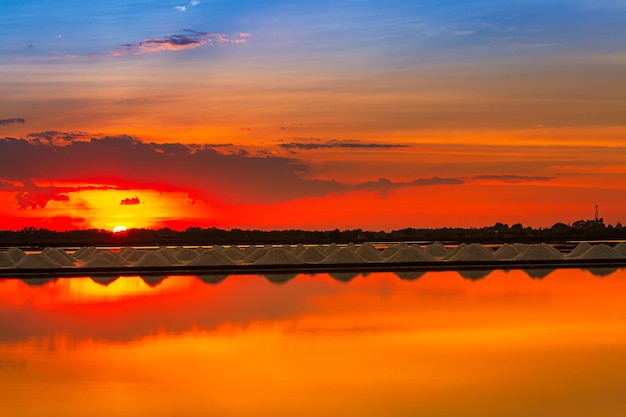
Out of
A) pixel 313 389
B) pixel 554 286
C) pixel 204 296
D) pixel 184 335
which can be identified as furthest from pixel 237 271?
pixel 313 389

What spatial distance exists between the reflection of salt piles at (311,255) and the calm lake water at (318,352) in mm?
7934

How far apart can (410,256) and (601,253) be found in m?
6.10

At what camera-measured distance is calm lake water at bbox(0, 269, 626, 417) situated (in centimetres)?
750

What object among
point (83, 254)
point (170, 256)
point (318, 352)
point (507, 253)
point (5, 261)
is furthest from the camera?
point (83, 254)

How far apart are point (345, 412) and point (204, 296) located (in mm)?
9350

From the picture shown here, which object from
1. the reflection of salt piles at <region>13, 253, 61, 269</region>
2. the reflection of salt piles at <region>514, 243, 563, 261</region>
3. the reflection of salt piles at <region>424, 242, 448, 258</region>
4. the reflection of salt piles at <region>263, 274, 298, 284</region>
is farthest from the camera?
the reflection of salt piles at <region>424, 242, 448, 258</region>

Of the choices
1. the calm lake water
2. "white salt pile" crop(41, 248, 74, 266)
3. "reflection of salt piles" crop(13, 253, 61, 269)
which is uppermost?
"white salt pile" crop(41, 248, 74, 266)

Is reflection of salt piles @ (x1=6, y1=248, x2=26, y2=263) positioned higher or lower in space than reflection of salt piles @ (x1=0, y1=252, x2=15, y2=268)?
higher

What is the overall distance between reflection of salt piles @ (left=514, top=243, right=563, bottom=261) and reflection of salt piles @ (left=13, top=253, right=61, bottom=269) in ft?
46.1

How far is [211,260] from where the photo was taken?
23.8m

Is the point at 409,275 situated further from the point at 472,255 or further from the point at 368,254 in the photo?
the point at 368,254

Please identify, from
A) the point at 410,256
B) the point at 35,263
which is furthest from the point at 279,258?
the point at 35,263

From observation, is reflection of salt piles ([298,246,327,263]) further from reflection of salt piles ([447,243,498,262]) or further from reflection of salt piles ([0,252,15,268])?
reflection of salt piles ([0,252,15,268])

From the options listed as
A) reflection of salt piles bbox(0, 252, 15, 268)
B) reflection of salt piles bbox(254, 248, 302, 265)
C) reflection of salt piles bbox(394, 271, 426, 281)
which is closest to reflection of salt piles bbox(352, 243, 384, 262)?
reflection of salt piles bbox(254, 248, 302, 265)
